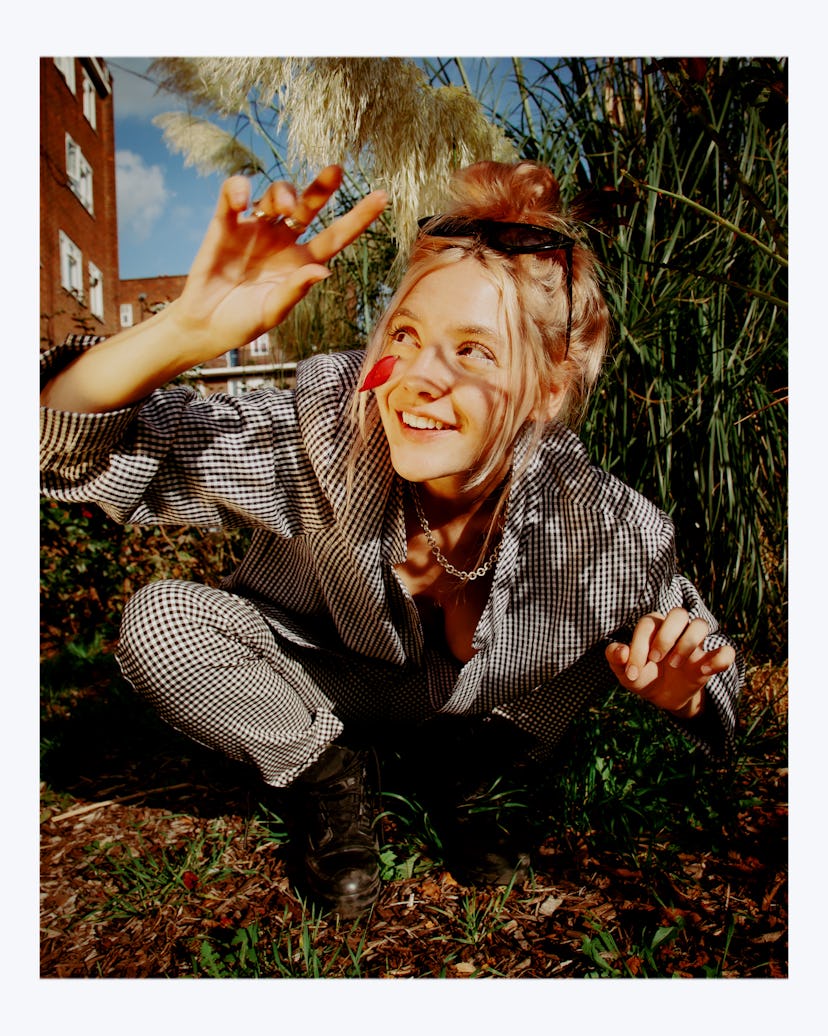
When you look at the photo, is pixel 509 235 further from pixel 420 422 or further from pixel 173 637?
pixel 173 637

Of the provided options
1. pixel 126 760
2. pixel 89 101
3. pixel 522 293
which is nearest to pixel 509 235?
pixel 522 293

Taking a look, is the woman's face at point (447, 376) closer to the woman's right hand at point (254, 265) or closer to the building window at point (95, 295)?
the woman's right hand at point (254, 265)

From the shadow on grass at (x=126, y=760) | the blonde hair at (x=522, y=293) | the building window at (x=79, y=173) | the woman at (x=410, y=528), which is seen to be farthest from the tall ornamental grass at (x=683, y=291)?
the shadow on grass at (x=126, y=760)

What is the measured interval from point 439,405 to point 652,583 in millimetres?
413

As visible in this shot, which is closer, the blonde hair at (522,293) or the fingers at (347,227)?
the fingers at (347,227)

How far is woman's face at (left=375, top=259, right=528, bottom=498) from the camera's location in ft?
3.21

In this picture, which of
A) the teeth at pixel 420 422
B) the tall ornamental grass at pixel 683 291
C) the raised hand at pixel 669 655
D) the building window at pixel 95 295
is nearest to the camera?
the raised hand at pixel 669 655

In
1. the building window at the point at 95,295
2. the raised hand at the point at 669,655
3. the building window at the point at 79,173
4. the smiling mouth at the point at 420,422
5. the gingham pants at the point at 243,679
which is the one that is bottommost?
the gingham pants at the point at 243,679

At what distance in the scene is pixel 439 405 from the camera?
975 mm

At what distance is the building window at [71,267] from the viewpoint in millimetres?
1474

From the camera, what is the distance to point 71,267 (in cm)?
169

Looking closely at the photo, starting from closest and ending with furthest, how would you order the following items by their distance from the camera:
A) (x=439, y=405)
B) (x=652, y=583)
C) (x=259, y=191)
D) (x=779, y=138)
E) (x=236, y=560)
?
1. (x=439, y=405)
2. (x=652, y=583)
3. (x=779, y=138)
4. (x=259, y=191)
5. (x=236, y=560)
